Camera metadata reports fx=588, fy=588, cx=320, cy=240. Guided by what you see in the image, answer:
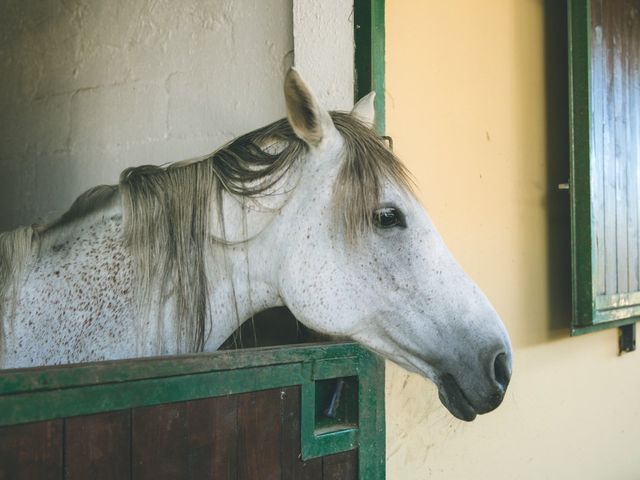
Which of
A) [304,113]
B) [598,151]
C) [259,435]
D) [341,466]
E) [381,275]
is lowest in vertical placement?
[341,466]

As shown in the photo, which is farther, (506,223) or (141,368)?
(506,223)

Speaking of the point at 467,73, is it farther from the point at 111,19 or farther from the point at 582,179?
the point at 111,19

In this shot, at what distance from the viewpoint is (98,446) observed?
3.00ft

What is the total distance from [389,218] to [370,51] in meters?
0.61

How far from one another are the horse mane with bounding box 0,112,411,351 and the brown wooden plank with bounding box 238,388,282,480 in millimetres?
250

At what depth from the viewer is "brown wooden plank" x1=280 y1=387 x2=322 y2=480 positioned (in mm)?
1154

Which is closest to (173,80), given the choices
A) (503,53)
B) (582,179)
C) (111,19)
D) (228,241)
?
(111,19)

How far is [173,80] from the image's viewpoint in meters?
2.02

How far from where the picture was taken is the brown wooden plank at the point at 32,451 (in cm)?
82

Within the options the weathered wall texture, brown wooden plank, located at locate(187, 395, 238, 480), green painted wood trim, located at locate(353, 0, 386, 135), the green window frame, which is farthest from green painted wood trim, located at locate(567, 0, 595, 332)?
brown wooden plank, located at locate(187, 395, 238, 480)

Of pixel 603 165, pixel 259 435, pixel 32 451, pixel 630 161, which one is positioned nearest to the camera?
pixel 32 451

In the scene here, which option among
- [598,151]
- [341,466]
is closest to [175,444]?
[341,466]

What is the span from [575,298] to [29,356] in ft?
6.29

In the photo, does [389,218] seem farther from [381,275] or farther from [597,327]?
[597,327]
